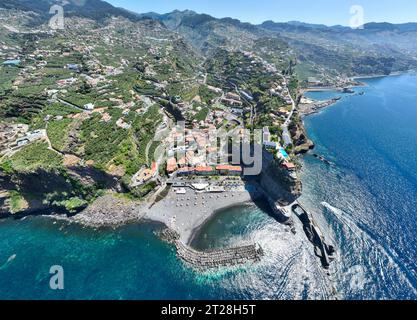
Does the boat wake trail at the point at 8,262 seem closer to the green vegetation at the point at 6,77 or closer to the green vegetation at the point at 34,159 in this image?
the green vegetation at the point at 34,159

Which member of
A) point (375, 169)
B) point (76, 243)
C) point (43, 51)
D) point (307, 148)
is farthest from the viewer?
point (43, 51)

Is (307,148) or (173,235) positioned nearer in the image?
(173,235)

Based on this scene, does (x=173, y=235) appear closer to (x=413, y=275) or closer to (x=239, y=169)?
(x=239, y=169)

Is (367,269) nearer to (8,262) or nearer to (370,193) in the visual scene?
(370,193)

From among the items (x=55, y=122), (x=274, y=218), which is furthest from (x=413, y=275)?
(x=55, y=122)

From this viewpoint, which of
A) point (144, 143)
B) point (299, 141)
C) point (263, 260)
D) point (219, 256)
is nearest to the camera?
point (263, 260)

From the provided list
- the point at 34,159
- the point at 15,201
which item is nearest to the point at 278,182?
the point at 34,159
